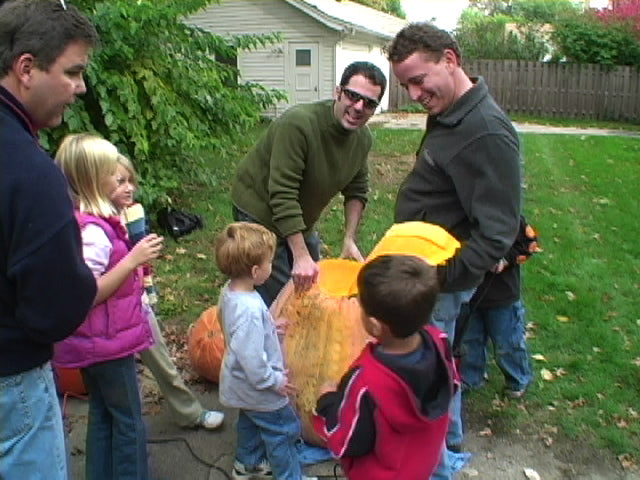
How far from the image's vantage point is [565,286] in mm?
6223

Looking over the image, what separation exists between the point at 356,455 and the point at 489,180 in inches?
49.9

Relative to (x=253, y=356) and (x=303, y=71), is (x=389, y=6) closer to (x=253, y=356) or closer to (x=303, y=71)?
(x=303, y=71)

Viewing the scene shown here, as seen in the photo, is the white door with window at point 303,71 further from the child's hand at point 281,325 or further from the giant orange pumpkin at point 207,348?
the child's hand at point 281,325

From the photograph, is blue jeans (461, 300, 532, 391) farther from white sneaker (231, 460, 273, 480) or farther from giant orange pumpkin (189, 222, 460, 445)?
white sneaker (231, 460, 273, 480)

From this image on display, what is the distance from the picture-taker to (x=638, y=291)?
6.19 m

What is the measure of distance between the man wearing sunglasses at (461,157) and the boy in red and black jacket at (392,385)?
672 millimetres

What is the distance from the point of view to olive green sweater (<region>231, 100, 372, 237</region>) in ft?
11.5

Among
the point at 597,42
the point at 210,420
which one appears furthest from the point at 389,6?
the point at 210,420

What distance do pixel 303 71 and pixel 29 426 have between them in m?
19.2

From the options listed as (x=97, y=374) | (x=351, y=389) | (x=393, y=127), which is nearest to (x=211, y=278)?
(x=97, y=374)

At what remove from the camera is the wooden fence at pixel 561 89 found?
21.9 metres

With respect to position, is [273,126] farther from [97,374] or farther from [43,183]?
[43,183]

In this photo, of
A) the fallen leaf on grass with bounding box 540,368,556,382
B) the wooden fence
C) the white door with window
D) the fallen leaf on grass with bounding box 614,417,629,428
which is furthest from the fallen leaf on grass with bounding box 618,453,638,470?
the wooden fence

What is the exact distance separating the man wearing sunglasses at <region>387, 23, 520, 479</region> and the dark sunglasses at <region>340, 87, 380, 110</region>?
0.39m
